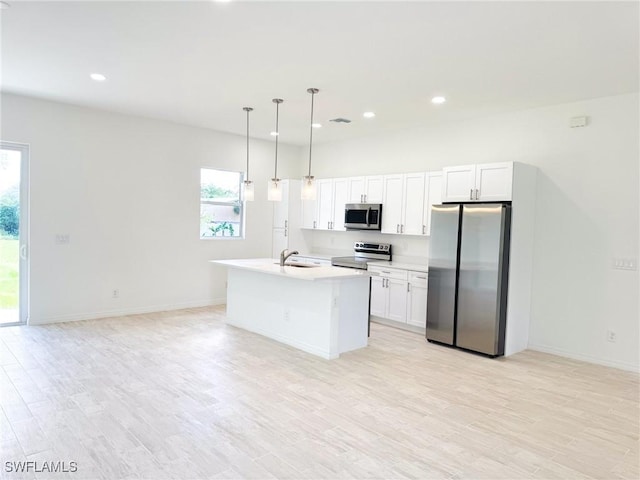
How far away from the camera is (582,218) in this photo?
15.6ft

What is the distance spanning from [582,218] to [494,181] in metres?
1.04

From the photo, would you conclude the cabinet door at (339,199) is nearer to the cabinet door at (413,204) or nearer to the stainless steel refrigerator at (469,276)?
the cabinet door at (413,204)

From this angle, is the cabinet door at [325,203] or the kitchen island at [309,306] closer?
the kitchen island at [309,306]

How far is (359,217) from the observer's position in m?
6.64

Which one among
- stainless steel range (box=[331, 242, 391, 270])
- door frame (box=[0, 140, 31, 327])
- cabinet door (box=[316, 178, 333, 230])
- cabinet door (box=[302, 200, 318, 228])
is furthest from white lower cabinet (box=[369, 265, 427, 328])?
door frame (box=[0, 140, 31, 327])

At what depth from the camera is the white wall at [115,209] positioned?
5469mm

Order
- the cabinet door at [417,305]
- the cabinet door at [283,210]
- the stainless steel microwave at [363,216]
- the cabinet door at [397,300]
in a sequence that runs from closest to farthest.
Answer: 1. the cabinet door at [417,305]
2. the cabinet door at [397,300]
3. the stainless steel microwave at [363,216]
4. the cabinet door at [283,210]

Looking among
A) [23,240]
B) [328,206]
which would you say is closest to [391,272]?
[328,206]

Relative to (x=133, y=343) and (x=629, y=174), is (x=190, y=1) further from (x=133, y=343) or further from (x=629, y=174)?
(x=629, y=174)

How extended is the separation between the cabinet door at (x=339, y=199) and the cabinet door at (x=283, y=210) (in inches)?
37.2

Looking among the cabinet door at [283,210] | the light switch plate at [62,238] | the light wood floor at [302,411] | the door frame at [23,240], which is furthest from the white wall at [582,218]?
the door frame at [23,240]

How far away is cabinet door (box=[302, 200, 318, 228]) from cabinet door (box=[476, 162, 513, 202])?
10.4ft

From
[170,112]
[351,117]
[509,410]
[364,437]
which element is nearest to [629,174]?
[509,410]

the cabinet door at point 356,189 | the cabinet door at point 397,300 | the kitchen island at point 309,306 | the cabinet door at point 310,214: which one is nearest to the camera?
the kitchen island at point 309,306
